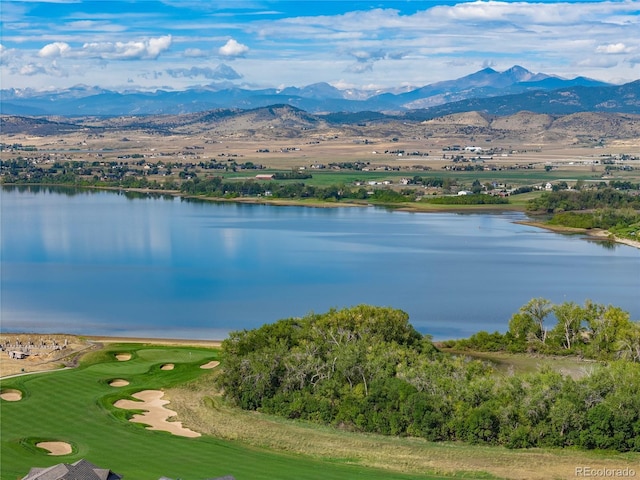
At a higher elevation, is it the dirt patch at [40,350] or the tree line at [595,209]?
the tree line at [595,209]

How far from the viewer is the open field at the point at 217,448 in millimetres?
19016

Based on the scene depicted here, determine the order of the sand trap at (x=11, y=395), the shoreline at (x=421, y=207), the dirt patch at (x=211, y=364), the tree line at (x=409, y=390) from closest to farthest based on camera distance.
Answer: the tree line at (x=409, y=390), the sand trap at (x=11, y=395), the dirt patch at (x=211, y=364), the shoreline at (x=421, y=207)

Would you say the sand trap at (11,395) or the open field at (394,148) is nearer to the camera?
the sand trap at (11,395)

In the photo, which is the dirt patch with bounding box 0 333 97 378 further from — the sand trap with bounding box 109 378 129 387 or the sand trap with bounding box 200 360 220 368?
the sand trap with bounding box 200 360 220 368

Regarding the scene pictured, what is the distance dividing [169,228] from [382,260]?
18.2 meters

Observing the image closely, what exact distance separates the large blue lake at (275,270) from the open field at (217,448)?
9239 mm

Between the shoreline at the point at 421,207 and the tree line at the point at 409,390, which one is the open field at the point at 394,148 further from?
the tree line at the point at 409,390

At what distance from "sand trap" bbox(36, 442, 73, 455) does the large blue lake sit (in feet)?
41.8

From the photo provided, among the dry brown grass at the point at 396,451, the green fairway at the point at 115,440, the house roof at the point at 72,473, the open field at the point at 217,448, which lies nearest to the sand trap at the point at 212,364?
the green fairway at the point at 115,440

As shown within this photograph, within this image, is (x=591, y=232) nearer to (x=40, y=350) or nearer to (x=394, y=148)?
(x=40, y=350)

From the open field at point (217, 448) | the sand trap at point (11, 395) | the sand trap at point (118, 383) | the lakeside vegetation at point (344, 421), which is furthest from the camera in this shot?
the sand trap at point (118, 383)

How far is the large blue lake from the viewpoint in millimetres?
36562

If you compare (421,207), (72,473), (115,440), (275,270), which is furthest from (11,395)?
(421,207)

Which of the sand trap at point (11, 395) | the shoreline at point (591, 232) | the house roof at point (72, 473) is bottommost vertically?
the sand trap at point (11, 395)
